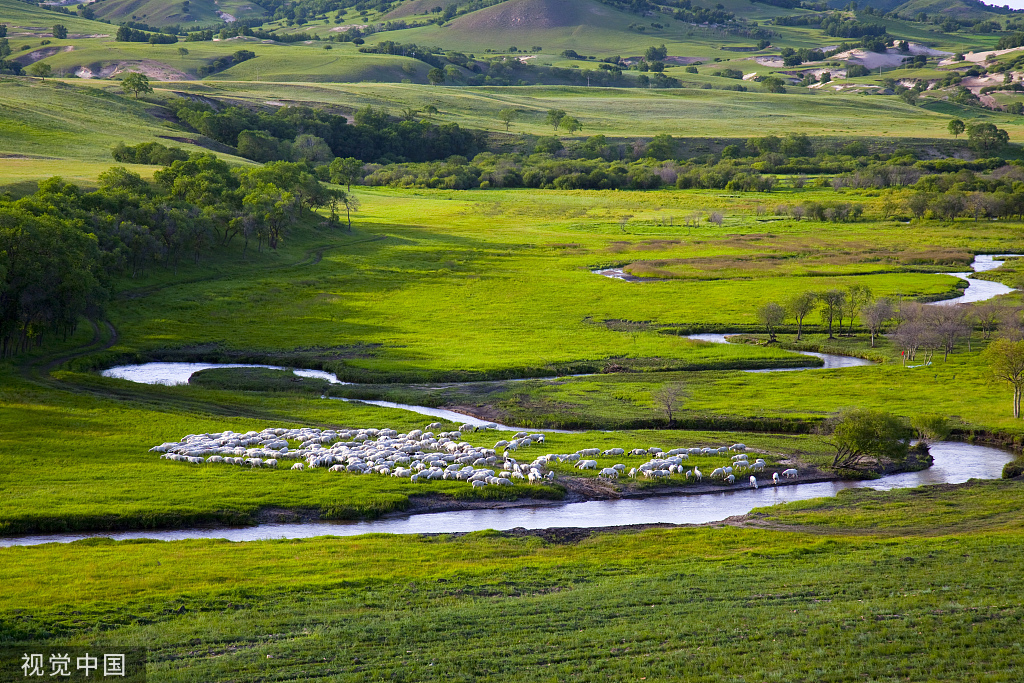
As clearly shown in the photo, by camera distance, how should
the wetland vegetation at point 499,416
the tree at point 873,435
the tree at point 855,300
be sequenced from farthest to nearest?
the tree at point 855,300
the tree at point 873,435
the wetland vegetation at point 499,416

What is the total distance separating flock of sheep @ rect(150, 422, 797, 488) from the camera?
43.6 metres

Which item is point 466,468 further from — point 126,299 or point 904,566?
point 126,299

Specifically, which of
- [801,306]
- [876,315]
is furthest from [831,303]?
[876,315]

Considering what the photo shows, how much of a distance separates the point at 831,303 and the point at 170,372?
179 ft

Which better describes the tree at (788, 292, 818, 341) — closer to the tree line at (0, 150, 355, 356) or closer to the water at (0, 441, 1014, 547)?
the water at (0, 441, 1014, 547)

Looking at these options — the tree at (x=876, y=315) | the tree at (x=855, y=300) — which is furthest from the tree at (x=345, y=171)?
the tree at (x=876, y=315)

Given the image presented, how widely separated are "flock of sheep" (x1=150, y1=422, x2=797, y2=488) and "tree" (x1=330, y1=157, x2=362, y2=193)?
132 meters

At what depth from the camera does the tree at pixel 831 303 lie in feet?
246

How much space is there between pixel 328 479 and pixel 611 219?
4554 inches

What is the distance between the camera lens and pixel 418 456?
46344mm

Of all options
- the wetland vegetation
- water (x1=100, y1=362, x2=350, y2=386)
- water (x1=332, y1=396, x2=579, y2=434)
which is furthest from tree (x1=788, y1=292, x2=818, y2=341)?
water (x1=100, y1=362, x2=350, y2=386)

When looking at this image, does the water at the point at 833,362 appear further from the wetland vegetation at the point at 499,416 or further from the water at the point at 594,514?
the water at the point at 594,514

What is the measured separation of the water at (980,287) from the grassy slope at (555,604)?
188 feet

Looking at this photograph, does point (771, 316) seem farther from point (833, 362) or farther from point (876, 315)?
point (833, 362)
